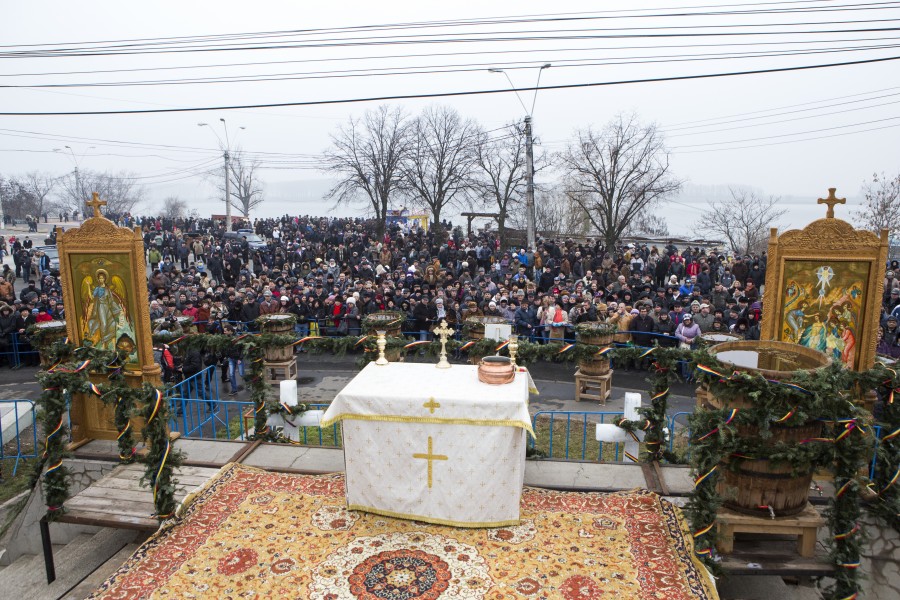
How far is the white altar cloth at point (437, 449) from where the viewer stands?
5730 mm

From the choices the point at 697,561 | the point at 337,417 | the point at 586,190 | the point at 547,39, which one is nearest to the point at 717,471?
the point at 697,561

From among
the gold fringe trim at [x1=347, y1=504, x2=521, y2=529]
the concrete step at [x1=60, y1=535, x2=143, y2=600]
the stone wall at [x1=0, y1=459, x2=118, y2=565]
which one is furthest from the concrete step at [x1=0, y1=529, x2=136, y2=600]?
the gold fringe trim at [x1=347, y1=504, x2=521, y2=529]

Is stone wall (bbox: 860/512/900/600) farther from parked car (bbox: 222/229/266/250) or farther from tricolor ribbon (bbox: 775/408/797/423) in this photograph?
parked car (bbox: 222/229/266/250)

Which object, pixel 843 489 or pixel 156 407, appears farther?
pixel 156 407

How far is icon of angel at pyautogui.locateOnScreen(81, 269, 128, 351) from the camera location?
8.24 metres

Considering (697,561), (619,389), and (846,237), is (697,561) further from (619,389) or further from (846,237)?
(619,389)

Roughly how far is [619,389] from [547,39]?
7.21 meters

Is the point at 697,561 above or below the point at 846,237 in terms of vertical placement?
below

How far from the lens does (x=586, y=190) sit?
29.6 meters

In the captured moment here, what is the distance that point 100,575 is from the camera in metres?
5.94

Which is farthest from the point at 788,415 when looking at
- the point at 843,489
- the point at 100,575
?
the point at 100,575

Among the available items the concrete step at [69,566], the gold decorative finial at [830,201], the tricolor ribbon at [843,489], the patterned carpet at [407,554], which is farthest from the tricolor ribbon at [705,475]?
the concrete step at [69,566]

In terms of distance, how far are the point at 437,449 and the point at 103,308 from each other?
541 centimetres

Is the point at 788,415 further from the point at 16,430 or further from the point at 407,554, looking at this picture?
the point at 16,430
